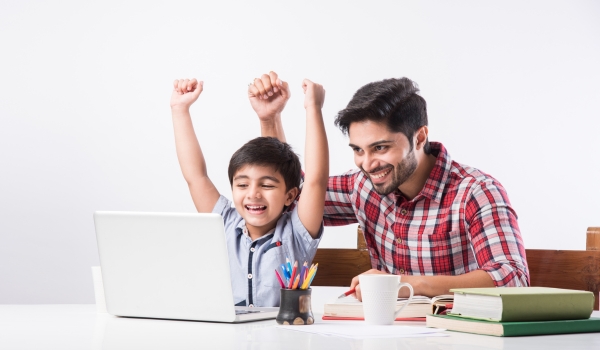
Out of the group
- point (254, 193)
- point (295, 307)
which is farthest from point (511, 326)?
point (254, 193)

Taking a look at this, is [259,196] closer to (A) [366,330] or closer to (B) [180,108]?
(B) [180,108]

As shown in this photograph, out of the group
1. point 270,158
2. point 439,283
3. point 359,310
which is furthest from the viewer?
point 270,158

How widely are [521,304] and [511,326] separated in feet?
0.12

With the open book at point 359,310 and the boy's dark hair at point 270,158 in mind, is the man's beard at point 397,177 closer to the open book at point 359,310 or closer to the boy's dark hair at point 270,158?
the boy's dark hair at point 270,158

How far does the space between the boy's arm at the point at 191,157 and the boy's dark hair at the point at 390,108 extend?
0.37 metres

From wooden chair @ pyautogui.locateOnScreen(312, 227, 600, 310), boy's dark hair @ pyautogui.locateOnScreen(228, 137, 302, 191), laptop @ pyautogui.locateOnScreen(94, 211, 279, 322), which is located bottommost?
wooden chair @ pyautogui.locateOnScreen(312, 227, 600, 310)

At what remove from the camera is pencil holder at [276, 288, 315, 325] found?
113 cm

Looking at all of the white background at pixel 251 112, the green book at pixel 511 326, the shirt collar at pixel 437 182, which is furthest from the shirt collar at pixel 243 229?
the white background at pixel 251 112

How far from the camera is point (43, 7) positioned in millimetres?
3459

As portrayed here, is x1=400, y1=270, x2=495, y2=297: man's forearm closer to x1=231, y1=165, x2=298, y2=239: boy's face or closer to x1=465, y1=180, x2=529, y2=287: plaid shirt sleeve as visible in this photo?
x1=465, y1=180, x2=529, y2=287: plaid shirt sleeve

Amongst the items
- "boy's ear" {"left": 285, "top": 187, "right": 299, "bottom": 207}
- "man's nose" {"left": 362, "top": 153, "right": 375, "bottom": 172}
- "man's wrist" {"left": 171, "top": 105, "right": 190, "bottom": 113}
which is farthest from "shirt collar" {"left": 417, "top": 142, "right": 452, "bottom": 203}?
"man's wrist" {"left": 171, "top": 105, "right": 190, "bottom": 113}

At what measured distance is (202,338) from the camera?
1.00m

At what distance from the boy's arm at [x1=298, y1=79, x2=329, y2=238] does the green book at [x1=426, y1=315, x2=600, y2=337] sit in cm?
51

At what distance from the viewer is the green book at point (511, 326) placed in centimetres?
103
